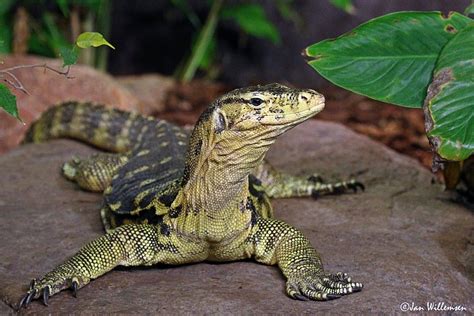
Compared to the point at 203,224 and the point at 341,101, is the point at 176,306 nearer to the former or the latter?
the point at 203,224

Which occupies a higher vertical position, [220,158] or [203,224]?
[220,158]

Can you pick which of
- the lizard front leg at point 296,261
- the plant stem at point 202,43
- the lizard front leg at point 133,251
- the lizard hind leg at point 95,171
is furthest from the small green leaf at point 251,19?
the lizard front leg at point 133,251

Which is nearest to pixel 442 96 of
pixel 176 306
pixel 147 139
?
pixel 176 306

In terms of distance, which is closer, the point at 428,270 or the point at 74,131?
the point at 428,270

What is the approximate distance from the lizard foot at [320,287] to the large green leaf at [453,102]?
1.14m

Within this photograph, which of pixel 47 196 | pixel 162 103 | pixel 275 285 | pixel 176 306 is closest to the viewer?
pixel 176 306

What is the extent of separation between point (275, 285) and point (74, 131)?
4.08m

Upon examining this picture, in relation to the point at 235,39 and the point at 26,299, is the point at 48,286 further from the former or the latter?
the point at 235,39

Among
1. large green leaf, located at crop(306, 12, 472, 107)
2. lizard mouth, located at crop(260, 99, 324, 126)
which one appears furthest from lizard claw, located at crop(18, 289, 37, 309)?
large green leaf, located at crop(306, 12, 472, 107)

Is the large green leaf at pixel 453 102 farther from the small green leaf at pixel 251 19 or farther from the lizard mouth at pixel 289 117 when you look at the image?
the small green leaf at pixel 251 19

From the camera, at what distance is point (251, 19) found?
11953mm

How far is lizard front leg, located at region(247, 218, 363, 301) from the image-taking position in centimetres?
498

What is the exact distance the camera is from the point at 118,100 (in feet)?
33.3

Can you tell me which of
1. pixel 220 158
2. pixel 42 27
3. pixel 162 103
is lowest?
pixel 162 103
